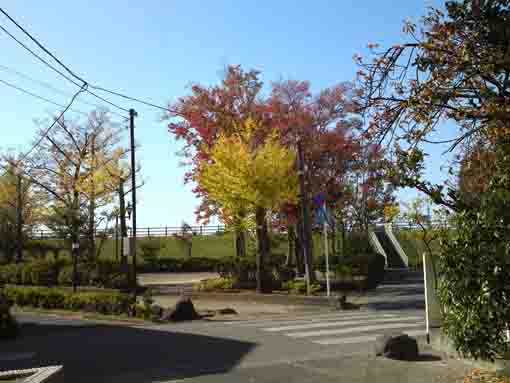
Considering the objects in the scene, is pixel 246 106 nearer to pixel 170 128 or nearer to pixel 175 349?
pixel 170 128

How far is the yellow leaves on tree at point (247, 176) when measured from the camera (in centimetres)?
2123

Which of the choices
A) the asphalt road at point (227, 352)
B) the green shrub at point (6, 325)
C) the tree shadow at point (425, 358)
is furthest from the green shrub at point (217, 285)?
the tree shadow at point (425, 358)

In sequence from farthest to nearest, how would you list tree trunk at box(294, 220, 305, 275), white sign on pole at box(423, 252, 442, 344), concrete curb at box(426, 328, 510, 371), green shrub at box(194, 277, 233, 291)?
tree trunk at box(294, 220, 305, 275) < green shrub at box(194, 277, 233, 291) < white sign on pole at box(423, 252, 442, 344) < concrete curb at box(426, 328, 510, 371)

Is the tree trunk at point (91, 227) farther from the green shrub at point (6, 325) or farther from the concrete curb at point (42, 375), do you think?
the concrete curb at point (42, 375)

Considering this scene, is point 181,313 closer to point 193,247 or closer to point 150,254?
point 150,254

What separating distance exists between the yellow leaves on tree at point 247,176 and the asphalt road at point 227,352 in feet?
22.7

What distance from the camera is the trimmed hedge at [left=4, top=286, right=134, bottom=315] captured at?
1711 cm

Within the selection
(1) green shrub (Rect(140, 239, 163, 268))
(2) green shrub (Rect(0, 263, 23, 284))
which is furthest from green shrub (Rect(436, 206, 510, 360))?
(1) green shrub (Rect(140, 239, 163, 268))

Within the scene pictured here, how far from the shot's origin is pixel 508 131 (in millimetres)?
7250

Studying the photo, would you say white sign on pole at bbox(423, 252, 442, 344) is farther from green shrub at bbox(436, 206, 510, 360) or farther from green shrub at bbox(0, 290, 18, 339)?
green shrub at bbox(0, 290, 18, 339)

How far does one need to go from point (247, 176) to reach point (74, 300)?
768cm

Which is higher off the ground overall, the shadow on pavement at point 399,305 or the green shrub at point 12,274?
the green shrub at point 12,274

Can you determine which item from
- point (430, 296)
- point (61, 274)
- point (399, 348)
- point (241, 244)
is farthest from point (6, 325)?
point (241, 244)

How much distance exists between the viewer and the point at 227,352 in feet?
32.9
